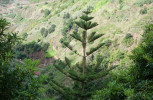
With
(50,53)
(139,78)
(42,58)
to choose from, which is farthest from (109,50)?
(42,58)

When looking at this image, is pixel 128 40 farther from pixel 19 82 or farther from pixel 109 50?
pixel 19 82

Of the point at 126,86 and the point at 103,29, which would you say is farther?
the point at 103,29

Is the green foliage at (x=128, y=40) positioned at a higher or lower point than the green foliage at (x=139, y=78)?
lower

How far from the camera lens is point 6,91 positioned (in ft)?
12.4

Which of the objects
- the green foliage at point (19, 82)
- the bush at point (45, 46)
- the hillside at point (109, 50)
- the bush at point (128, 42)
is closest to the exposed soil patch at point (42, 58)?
the hillside at point (109, 50)

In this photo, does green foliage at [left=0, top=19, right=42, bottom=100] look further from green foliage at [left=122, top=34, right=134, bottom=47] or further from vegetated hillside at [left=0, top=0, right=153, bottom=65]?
green foliage at [left=122, top=34, right=134, bottom=47]

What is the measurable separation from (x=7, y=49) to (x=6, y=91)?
1.41 meters

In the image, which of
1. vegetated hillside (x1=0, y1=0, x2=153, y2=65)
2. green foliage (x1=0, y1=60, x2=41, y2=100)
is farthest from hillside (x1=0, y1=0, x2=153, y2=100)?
green foliage (x1=0, y1=60, x2=41, y2=100)

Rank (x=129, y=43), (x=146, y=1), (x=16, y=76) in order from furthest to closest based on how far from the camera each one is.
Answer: (x=146, y=1) → (x=129, y=43) → (x=16, y=76)

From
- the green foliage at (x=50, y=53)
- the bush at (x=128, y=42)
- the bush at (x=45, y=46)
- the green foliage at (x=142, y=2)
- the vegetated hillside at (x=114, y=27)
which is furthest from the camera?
the bush at (x=45, y=46)

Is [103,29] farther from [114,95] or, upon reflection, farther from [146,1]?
[114,95]

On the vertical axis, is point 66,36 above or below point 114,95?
below

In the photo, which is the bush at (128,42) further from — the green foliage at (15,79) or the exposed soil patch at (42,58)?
the exposed soil patch at (42,58)

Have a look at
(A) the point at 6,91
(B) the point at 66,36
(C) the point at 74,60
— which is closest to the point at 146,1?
(C) the point at 74,60
